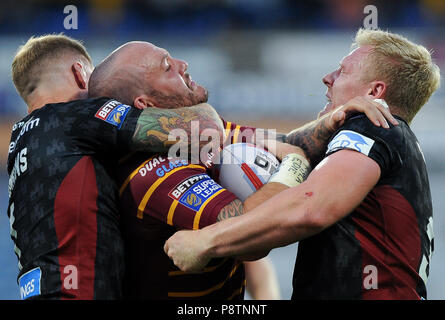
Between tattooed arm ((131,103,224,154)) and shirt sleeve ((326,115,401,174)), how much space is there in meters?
0.78

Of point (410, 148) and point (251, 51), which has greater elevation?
point (410, 148)

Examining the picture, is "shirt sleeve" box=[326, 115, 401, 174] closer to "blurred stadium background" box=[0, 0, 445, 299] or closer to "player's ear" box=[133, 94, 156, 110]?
"player's ear" box=[133, 94, 156, 110]

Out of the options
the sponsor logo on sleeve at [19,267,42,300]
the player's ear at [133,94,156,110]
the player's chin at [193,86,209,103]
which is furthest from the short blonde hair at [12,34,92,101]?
the sponsor logo on sleeve at [19,267,42,300]

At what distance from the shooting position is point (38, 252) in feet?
12.2

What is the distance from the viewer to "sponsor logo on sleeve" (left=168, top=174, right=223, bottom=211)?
3.53 m

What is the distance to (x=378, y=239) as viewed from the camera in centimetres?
351

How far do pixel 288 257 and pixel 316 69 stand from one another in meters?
4.79

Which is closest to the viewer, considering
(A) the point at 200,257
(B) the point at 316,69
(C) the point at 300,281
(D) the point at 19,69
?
(A) the point at 200,257

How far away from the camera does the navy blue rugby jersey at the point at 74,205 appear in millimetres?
3656

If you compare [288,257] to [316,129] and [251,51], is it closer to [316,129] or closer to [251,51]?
[251,51]

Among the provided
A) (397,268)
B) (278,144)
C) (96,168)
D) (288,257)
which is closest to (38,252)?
(96,168)

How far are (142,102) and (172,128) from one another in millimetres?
426

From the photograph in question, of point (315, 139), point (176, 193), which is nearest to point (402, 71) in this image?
point (315, 139)

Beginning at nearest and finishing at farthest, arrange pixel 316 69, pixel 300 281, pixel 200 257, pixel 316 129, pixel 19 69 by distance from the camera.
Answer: pixel 200 257 < pixel 300 281 < pixel 316 129 < pixel 19 69 < pixel 316 69
